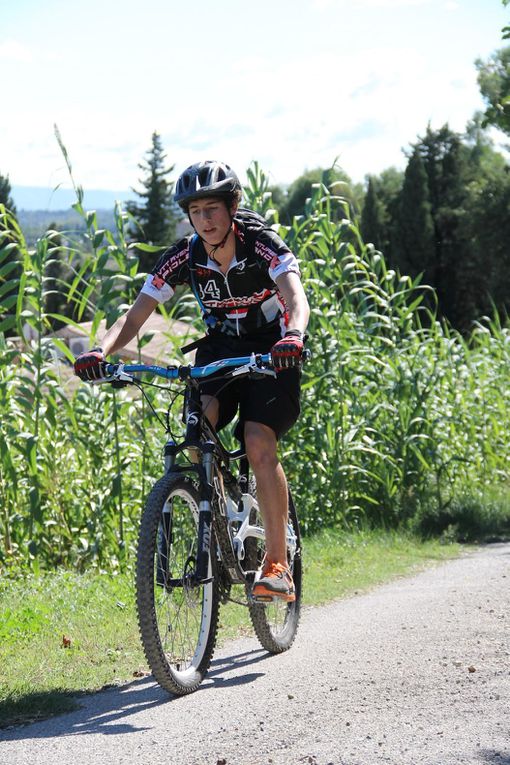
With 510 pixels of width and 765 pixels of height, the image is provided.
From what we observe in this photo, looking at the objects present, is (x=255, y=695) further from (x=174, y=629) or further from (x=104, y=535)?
(x=104, y=535)

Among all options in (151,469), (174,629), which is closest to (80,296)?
(151,469)

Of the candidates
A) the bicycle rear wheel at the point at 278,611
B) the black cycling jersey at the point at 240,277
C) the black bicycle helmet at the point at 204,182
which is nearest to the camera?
the black bicycle helmet at the point at 204,182

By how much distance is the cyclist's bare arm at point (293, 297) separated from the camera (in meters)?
5.36

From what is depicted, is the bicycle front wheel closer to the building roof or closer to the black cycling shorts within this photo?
the black cycling shorts

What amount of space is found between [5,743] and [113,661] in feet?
4.50

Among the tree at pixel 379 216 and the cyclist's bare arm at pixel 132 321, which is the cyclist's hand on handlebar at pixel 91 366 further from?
the tree at pixel 379 216

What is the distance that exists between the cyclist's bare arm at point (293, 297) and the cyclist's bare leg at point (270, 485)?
0.51m

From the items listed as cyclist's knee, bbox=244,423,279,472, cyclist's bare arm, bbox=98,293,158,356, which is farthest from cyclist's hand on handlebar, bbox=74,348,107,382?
cyclist's knee, bbox=244,423,279,472

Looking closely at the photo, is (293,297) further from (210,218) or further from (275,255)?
(210,218)

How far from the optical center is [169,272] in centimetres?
561

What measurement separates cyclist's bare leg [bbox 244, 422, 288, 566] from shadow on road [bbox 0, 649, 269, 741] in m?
0.60

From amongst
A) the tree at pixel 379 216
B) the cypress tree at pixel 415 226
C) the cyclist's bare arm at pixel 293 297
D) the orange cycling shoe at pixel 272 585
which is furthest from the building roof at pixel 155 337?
the tree at pixel 379 216

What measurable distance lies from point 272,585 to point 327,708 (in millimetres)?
835

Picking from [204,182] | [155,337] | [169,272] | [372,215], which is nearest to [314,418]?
[155,337]
